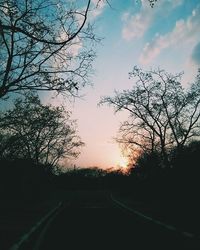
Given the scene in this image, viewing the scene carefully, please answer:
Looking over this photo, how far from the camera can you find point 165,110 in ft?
129

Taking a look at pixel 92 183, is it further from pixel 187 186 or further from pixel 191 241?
pixel 191 241

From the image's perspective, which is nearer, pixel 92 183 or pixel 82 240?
pixel 82 240

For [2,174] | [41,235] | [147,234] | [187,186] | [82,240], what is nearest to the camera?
[82,240]

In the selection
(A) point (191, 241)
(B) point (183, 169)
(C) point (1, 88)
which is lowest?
(A) point (191, 241)

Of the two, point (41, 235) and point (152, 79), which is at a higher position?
point (152, 79)

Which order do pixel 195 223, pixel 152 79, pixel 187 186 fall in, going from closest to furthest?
pixel 195 223 < pixel 187 186 < pixel 152 79

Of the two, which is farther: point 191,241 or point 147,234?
point 147,234

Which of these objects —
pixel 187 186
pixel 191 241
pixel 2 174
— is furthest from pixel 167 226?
pixel 2 174

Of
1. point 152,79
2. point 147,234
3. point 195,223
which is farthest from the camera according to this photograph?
point 152,79

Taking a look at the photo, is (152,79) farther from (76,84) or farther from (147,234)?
(147,234)

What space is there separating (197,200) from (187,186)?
277cm

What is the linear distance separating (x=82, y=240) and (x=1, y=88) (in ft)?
27.6

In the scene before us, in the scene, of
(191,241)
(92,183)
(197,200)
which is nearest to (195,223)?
(191,241)

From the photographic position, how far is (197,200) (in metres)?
19.4
